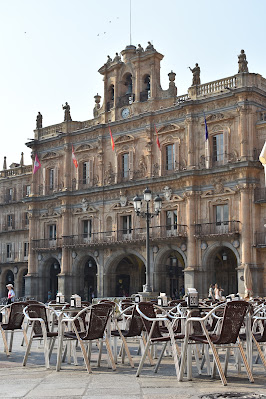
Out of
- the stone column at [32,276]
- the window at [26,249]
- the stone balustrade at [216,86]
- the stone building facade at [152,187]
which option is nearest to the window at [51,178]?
the stone building facade at [152,187]

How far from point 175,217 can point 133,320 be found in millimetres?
28549

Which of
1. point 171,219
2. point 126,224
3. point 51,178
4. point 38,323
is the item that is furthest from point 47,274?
point 38,323

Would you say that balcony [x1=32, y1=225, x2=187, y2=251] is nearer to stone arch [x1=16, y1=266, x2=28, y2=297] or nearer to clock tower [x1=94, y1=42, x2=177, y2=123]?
stone arch [x1=16, y1=266, x2=28, y2=297]

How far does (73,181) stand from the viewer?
45500 millimetres

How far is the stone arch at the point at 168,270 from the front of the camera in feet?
128

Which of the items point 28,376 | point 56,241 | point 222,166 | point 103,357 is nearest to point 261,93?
point 222,166

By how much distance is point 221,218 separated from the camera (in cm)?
3681

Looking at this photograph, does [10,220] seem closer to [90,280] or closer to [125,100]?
[90,280]

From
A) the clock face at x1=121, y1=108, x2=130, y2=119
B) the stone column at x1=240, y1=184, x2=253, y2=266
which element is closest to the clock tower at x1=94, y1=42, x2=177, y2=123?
the clock face at x1=121, y1=108, x2=130, y2=119

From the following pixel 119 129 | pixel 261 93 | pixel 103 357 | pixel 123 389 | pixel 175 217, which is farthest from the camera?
pixel 119 129

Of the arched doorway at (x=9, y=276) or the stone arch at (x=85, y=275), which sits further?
the arched doorway at (x=9, y=276)

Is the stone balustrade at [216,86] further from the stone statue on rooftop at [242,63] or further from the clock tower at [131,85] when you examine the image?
the clock tower at [131,85]

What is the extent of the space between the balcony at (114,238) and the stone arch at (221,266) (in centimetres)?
211

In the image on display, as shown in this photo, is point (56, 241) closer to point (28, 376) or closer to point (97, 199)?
point (97, 199)
